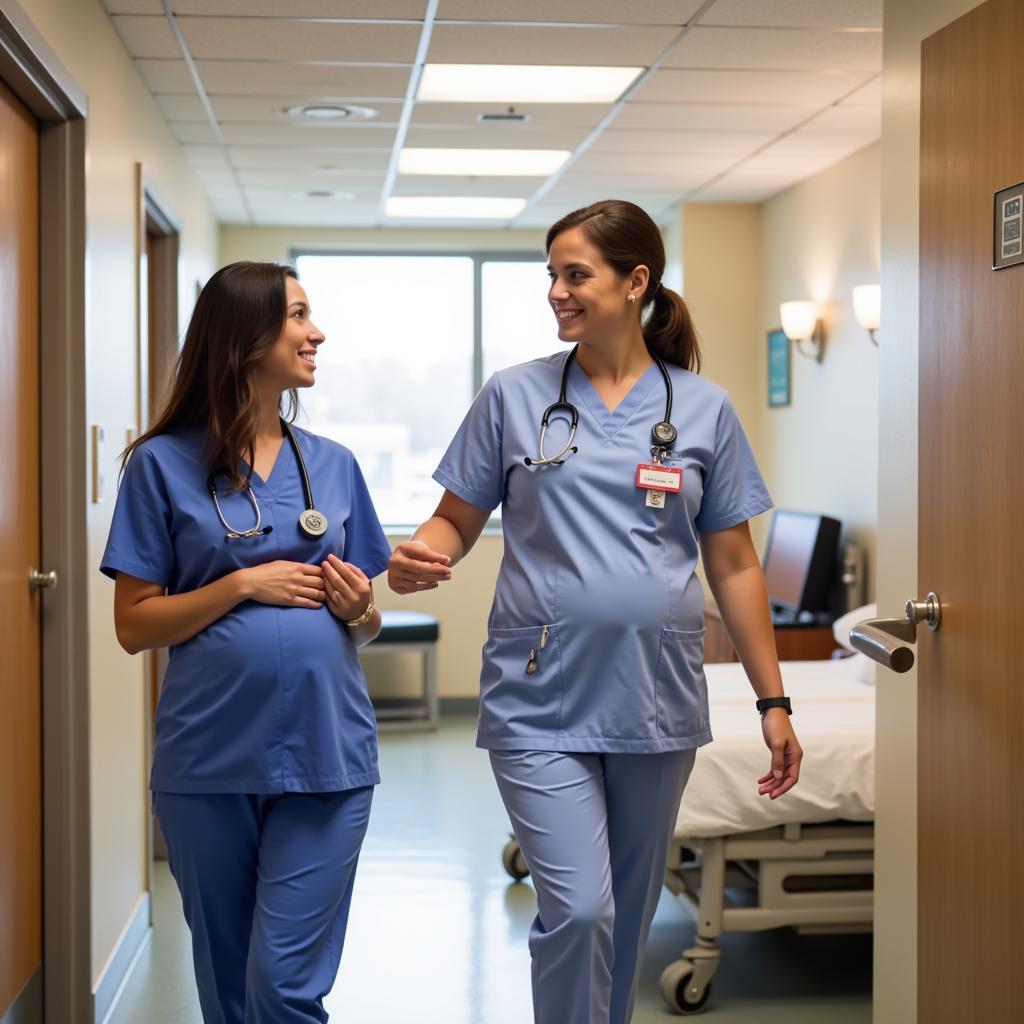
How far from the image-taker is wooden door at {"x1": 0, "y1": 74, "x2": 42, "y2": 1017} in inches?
97.3

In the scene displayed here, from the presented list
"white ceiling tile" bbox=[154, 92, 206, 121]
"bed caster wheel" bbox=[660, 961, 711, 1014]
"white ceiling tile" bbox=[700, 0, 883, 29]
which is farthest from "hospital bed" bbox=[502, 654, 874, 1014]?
"white ceiling tile" bbox=[154, 92, 206, 121]

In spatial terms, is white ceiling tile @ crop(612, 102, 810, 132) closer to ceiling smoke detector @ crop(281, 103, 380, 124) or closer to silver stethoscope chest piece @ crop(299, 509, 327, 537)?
ceiling smoke detector @ crop(281, 103, 380, 124)

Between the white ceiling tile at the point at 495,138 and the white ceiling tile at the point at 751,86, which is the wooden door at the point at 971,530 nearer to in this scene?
the white ceiling tile at the point at 751,86

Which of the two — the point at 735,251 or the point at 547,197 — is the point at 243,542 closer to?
the point at 547,197

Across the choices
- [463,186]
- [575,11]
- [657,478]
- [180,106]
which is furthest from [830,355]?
[657,478]

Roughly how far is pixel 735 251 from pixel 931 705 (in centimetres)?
453

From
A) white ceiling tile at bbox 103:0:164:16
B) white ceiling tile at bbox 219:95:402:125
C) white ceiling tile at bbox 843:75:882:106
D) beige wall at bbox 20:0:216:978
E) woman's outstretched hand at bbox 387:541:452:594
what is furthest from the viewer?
white ceiling tile at bbox 219:95:402:125

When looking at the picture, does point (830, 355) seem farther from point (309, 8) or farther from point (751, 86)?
point (309, 8)

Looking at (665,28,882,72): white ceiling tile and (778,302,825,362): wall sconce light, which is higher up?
(665,28,882,72): white ceiling tile

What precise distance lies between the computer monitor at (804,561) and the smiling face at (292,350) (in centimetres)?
346

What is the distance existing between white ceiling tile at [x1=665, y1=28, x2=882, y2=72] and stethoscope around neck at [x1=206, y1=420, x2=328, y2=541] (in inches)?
83.8

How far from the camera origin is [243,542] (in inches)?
75.6

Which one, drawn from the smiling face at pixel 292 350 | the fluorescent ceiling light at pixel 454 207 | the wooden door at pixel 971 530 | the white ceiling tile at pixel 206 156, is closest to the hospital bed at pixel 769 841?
the wooden door at pixel 971 530

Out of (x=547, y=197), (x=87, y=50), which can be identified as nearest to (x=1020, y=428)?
(x=87, y=50)
